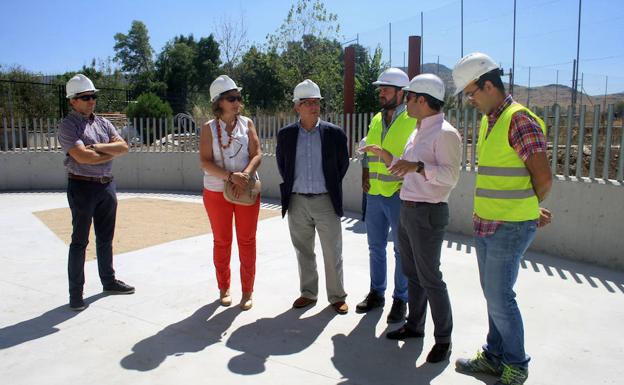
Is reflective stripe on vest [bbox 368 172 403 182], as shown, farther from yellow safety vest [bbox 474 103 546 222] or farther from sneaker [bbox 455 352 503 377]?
sneaker [bbox 455 352 503 377]

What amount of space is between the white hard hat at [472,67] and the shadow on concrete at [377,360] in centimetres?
180

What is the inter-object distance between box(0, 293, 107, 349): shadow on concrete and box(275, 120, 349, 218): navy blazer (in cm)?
205

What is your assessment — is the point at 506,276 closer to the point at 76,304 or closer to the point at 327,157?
the point at 327,157

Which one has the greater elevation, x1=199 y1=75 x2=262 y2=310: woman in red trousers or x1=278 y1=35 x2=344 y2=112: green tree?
x1=278 y1=35 x2=344 y2=112: green tree

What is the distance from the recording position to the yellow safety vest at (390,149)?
395 cm

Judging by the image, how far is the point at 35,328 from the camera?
3.97 metres

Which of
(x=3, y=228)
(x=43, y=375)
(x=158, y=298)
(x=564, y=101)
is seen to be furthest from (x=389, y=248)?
(x=564, y=101)

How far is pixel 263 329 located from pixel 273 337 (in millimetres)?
174

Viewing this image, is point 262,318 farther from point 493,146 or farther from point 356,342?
point 493,146

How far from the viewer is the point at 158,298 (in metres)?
4.64

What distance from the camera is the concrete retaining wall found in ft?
18.6

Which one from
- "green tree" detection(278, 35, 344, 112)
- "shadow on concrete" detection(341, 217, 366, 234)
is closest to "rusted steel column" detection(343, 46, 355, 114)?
"shadow on concrete" detection(341, 217, 366, 234)

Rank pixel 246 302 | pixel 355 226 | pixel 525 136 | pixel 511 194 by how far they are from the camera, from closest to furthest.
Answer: pixel 525 136 < pixel 511 194 < pixel 246 302 < pixel 355 226

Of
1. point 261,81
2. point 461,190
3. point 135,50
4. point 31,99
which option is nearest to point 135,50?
point 135,50
